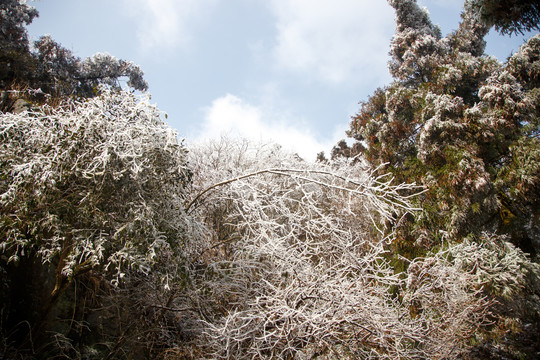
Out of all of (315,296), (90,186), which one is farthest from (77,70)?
(315,296)

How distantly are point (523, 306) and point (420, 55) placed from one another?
9.39m

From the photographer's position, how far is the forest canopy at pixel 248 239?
3904 millimetres

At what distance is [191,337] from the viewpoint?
227 inches

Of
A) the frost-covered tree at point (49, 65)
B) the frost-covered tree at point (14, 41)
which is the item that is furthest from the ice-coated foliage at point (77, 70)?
the frost-covered tree at point (14, 41)

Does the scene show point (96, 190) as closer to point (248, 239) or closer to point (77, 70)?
point (248, 239)

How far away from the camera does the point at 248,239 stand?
18.2 ft

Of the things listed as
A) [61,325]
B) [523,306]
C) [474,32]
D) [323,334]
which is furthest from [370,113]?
[61,325]

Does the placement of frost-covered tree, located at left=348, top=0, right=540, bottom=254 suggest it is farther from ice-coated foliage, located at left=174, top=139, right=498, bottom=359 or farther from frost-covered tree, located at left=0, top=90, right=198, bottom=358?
frost-covered tree, located at left=0, top=90, right=198, bottom=358

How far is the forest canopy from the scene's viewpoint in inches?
154

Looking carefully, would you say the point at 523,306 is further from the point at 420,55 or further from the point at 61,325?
the point at 61,325

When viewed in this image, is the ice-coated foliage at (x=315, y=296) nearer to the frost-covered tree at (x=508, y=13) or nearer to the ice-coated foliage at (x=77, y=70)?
the frost-covered tree at (x=508, y=13)

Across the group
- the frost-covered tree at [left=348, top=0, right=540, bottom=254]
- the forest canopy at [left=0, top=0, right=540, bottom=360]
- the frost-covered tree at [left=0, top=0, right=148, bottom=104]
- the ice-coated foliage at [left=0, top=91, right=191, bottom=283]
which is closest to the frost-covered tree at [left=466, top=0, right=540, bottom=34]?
the forest canopy at [left=0, top=0, right=540, bottom=360]

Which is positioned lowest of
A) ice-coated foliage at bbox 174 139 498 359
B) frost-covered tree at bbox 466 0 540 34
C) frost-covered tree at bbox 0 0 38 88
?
ice-coated foliage at bbox 174 139 498 359

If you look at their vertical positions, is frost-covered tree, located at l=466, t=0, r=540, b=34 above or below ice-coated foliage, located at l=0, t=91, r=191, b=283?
above
